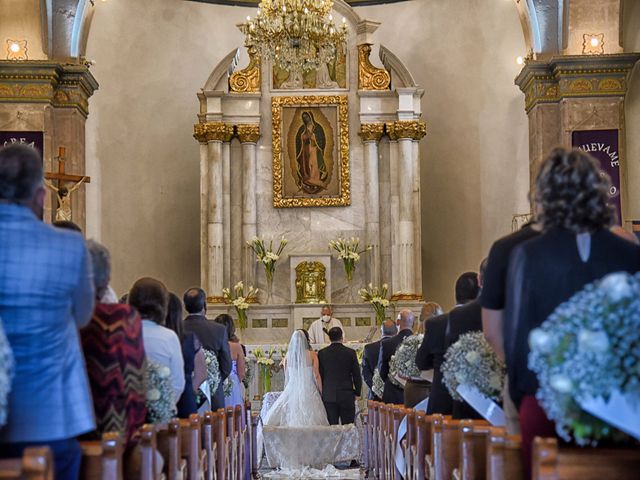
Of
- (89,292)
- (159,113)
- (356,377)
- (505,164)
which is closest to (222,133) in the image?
(159,113)

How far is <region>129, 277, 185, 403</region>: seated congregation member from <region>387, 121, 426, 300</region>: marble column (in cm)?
1324

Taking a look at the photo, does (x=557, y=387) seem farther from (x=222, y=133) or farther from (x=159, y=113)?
(x=159, y=113)

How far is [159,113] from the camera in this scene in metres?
20.8

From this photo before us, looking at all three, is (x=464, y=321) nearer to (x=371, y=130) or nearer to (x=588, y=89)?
(x=588, y=89)

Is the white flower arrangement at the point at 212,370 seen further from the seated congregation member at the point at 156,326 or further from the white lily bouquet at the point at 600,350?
the white lily bouquet at the point at 600,350

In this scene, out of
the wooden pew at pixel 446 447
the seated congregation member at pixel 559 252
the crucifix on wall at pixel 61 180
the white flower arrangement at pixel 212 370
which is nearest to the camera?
the seated congregation member at pixel 559 252

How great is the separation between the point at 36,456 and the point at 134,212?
57.2ft

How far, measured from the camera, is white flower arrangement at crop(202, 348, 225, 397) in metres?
8.32

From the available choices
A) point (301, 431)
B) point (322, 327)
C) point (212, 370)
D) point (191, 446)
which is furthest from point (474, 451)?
point (322, 327)

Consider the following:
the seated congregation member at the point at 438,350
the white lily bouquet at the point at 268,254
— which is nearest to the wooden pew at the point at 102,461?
the seated congregation member at the point at 438,350

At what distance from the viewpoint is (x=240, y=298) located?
60.8 feet

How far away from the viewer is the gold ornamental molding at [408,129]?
1881 centimetres

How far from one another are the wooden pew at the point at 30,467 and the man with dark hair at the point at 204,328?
16.7ft

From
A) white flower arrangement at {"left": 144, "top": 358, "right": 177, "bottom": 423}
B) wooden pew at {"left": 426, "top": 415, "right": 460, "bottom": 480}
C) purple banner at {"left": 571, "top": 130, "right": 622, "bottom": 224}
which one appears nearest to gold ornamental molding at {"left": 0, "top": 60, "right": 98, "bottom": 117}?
purple banner at {"left": 571, "top": 130, "right": 622, "bottom": 224}
